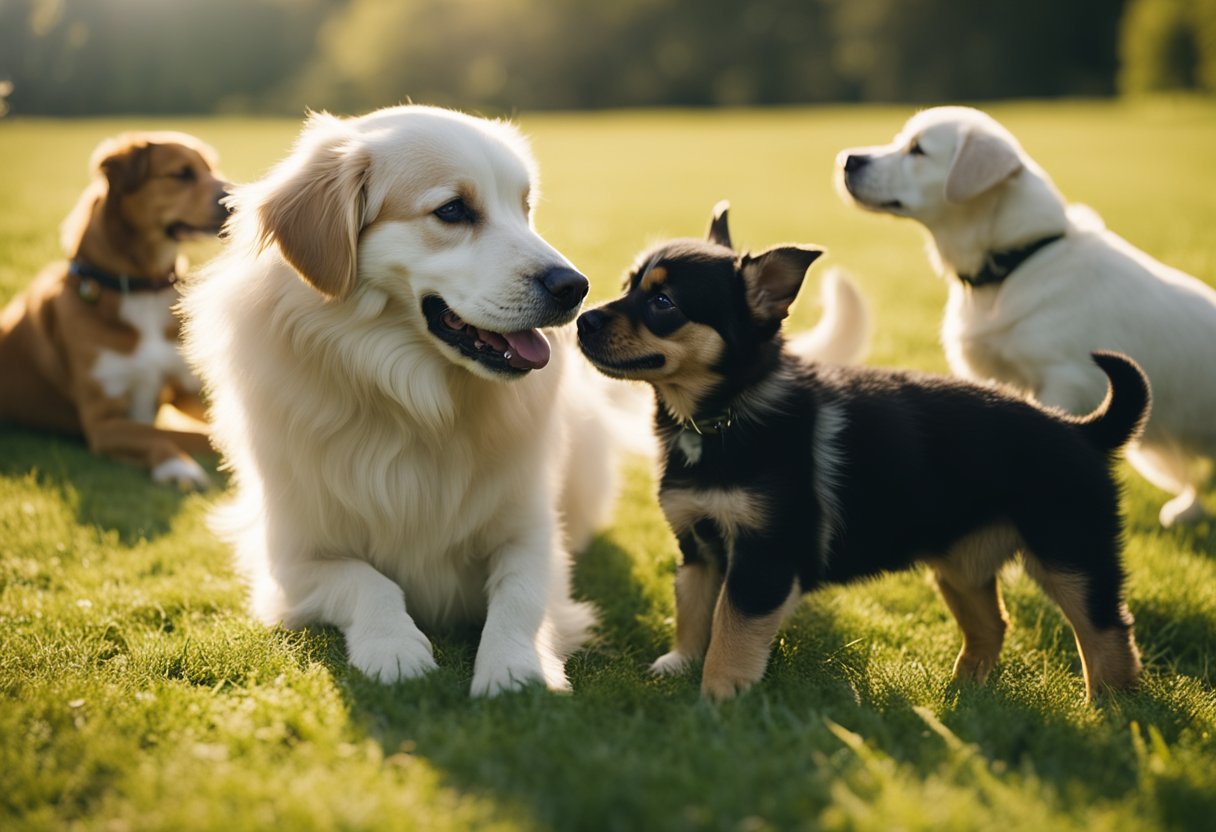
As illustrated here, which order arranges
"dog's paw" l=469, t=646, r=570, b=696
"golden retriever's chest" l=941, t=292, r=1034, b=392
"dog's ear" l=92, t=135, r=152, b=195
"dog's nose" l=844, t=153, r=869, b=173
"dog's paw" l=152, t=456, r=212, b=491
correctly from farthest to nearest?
"dog's ear" l=92, t=135, r=152, b=195
"dog's paw" l=152, t=456, r=212, b=491
"dog's nose" l=844, t=153, r=869, b=173
"golden retriever's chest" l=941, t=292, r=1034, b=392
"dog's paw" l=469, t=646, r=570, b=696

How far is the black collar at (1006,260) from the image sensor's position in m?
4.76

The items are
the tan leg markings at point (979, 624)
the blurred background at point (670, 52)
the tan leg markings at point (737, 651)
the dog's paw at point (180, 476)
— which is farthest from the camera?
the blurred background at point (670, 52)

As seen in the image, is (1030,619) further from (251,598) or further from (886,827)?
(251,598)

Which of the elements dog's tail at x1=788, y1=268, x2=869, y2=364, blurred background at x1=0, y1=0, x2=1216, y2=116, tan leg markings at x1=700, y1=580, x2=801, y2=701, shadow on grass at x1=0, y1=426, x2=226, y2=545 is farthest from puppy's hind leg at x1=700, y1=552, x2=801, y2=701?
blurred background at x1=0, y1=0, x2=1216, y2=116

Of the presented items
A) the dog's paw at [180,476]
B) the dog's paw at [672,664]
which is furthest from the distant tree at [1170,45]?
the dog's paw at [672,664]

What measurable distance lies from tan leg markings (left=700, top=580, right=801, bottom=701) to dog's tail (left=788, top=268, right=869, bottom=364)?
1929 mm

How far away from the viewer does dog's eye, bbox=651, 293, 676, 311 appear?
3458 mm

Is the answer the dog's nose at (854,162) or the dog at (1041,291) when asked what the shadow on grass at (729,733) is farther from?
the dog's nose at (854,162)

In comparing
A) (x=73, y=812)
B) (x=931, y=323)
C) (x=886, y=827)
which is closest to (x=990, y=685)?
(x=886, y=827)

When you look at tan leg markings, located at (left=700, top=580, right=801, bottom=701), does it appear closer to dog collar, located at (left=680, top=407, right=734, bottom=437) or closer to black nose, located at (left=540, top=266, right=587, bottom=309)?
dog collar, located at (left=680, top=407, right=734, bottom=437)

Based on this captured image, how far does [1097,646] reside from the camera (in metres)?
3.26

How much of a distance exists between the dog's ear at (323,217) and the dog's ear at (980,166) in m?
2.80

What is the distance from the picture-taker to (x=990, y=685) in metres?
3.21

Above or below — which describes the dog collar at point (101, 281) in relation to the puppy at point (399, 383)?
below
